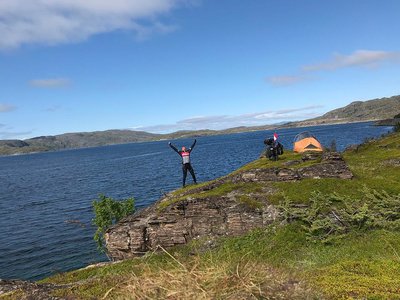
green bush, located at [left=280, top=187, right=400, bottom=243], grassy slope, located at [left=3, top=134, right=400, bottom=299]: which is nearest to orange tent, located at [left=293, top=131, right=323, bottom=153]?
grassy slope, located at [left=3, top=134, right=400, bottom=299]

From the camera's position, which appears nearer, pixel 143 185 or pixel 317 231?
pixel 317 231

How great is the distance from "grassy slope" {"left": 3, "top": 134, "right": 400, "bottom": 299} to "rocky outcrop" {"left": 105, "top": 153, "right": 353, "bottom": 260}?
946mm

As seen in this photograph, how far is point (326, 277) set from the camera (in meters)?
9.41

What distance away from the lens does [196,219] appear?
2316 centimetres

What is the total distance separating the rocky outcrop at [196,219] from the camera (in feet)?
73.0

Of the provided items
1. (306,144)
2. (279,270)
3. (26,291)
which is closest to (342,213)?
(279,270)

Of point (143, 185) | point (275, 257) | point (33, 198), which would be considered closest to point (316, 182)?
point (275, 257)

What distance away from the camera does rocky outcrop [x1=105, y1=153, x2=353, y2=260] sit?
22266 millimetres

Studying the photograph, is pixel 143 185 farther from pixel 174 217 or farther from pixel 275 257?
pixel 275 257

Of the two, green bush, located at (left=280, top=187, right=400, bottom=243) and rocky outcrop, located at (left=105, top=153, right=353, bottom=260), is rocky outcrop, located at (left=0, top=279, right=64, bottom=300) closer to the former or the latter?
rocky outcrop, located at (left=105, top=153, right=353, bottom=260)

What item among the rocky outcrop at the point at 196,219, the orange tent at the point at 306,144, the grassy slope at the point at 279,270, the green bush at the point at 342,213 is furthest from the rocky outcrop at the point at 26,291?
the orange tent at the point at 306,144

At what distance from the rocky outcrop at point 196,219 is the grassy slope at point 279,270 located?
3.10 ft

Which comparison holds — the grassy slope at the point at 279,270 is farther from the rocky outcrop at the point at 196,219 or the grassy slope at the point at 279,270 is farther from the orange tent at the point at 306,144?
the orange tent at the point at 306,144

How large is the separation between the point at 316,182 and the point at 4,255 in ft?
123
